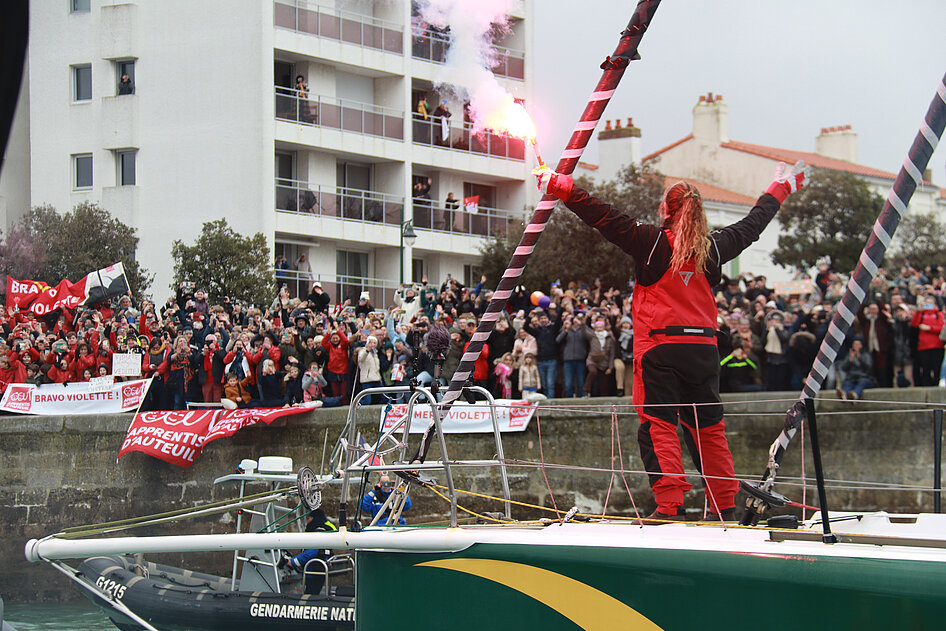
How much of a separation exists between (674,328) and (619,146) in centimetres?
3518

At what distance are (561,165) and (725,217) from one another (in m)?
41.3

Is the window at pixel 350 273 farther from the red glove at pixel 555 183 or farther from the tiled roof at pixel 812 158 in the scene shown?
the red glove at pixel 555 183

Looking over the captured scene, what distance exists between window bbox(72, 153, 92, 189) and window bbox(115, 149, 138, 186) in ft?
2.95

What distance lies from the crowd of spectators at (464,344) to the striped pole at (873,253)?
6.27m

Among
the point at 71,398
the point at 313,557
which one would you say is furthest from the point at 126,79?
the point at 313,557

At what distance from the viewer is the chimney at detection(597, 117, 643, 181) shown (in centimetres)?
4047

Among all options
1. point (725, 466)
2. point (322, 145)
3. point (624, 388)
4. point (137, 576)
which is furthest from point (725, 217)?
point (725, 466)

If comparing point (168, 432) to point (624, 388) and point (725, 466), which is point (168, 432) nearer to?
point (624, 388)

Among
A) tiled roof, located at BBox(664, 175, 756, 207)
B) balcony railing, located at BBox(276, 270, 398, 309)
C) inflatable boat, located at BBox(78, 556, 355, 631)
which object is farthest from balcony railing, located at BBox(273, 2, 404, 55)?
inflatable boat, located at BBox(78, 556, 355, 631)

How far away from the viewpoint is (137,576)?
37.7 ft

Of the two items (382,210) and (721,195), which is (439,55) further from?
(721,195)

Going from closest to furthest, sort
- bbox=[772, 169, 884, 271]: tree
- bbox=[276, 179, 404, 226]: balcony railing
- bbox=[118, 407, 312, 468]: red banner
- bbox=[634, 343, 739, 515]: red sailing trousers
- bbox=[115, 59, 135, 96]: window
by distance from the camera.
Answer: bbox=[634, 343, 739, 515]: red sailing trousers → bbox=[118, 407, 312, 468]: red banner → bbox=[276, 179, 404, 226]: balcony railing → bbox=[115, 59, 135, 96]: window → bbox=[772, 169, 884, 271]: tree

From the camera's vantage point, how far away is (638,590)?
521 centimetres

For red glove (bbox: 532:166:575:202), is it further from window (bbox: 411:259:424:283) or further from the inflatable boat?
window (bbox: 411:259:424:283)
